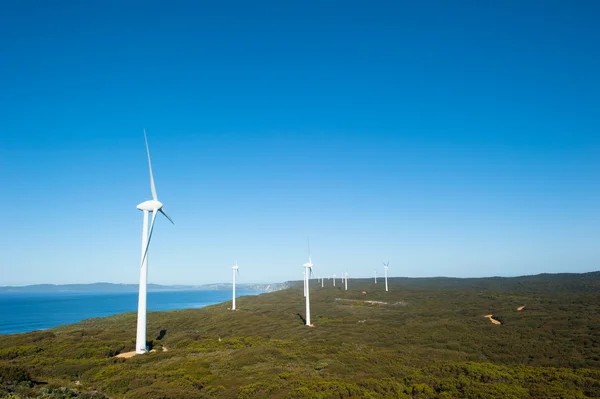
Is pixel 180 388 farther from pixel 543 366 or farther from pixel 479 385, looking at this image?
pixel 543 366

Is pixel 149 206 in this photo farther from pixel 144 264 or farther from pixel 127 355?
pixel 127 355

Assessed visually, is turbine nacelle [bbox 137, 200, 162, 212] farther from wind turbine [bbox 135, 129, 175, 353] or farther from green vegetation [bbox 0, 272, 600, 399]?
green vegetation [bbox 0, 272, 600, 399]

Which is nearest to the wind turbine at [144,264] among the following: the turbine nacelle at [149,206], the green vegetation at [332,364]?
the turbine nacelle at [149,206]

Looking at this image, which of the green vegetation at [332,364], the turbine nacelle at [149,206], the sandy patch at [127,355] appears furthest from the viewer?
the turbine nacelle at [149,206]

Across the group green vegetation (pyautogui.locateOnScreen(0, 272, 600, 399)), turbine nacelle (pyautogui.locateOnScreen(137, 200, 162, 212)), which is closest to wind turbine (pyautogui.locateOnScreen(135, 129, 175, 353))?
turbine nacelle (pyautogui.locateOnScreen(137, 200, 162, 212))

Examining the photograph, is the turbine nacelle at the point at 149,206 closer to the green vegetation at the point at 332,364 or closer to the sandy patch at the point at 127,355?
the green vegetation at the point at 332,364

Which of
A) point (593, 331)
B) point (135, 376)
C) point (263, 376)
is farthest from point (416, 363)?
point (593, 331)

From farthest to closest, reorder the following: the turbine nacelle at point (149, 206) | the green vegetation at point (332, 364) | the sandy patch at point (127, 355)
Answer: the turbine nacelle at point (149, 206), the sandy patch at point (127, 355), the green vegetation at point (332, 364)

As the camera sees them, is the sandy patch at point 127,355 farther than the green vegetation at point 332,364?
Yes
